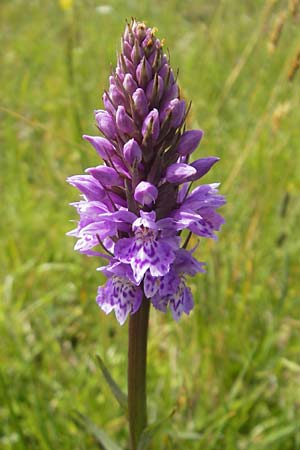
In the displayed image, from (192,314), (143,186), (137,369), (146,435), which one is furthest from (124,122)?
(192,314)

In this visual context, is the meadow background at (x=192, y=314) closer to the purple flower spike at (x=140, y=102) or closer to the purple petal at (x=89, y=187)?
the purple petal at (x=89, y=187)

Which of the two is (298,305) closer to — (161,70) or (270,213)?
(270,213)

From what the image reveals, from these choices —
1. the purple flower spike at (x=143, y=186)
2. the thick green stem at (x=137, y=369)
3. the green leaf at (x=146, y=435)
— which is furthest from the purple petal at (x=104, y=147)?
the green leaf at (x=146, y=435)

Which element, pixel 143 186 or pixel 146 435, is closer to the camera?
pixel 143 186

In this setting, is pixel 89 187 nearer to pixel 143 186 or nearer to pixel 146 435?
pixel 143 186

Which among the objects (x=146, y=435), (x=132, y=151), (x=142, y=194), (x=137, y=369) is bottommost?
(x=146, y=435)

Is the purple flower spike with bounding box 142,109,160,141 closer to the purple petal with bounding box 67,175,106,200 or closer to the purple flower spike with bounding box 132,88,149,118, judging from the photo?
the purple flower spike with bounding box 132,88,149,118
